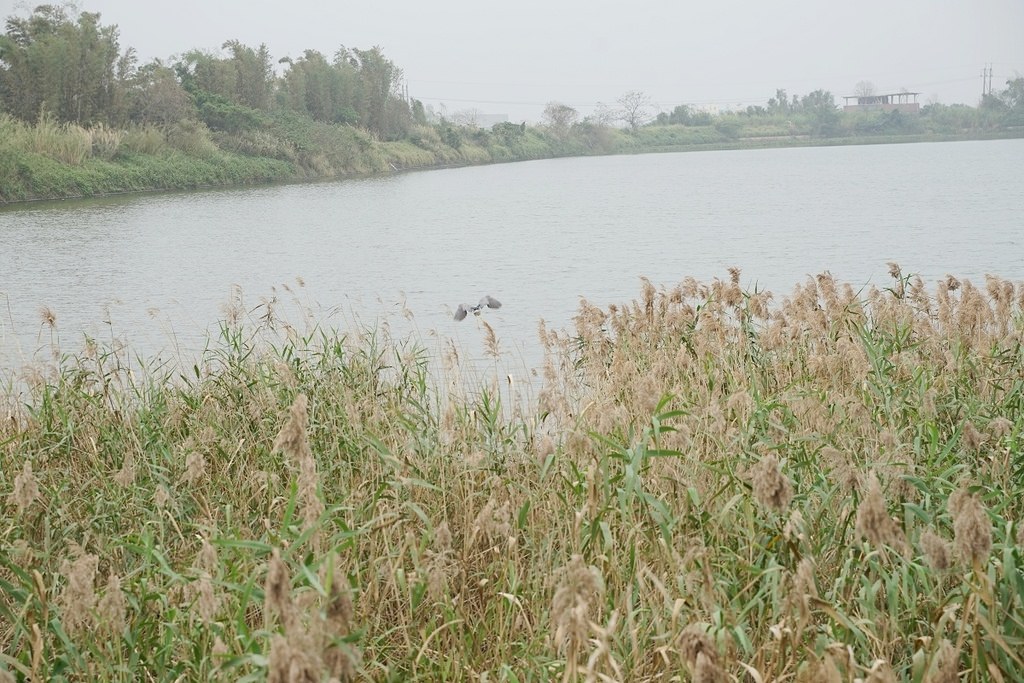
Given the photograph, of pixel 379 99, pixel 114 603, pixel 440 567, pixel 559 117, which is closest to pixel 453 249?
pixel 440 567

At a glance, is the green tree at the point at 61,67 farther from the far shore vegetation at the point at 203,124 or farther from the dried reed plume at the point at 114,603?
the dried reed plume at the point at 114,603

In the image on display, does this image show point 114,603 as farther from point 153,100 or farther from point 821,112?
point 821,112

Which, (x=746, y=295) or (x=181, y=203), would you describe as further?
(x=181, y=203)

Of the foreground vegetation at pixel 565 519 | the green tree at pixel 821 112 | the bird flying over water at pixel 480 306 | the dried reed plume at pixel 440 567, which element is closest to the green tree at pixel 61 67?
the bird flying over water at pixel 480 306

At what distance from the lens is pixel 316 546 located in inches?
69.7

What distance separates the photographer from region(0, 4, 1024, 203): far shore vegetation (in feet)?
82.8

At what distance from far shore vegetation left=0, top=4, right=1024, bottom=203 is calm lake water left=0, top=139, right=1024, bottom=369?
99.6 inches

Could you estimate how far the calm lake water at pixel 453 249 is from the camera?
8.78 meters

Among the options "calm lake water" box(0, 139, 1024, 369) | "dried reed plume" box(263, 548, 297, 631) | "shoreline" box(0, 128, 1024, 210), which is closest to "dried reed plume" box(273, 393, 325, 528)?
"dried reed plume" box(263, 548, 297, 631)

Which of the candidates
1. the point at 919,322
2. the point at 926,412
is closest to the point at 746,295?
the point at 919,322

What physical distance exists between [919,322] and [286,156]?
108ft

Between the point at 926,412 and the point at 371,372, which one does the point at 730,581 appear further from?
the point at 371,372

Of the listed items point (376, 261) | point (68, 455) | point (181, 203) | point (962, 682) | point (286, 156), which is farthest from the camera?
point (286, 156)

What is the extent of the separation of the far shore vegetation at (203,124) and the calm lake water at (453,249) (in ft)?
8.30
